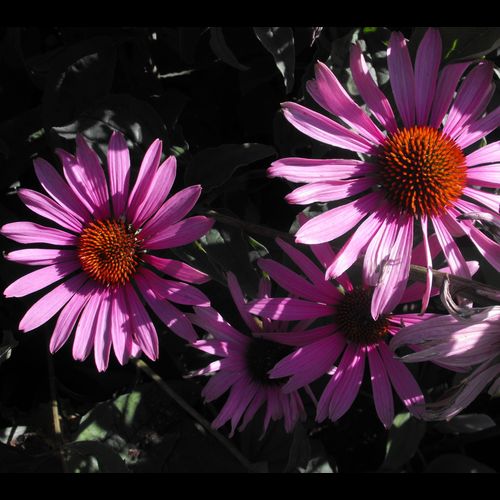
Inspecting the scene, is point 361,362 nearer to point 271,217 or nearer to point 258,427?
point 258,427

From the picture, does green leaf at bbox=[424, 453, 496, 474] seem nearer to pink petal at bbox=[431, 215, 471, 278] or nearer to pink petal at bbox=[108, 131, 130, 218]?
pink petal at bbox=[431, 215, 471, 278]

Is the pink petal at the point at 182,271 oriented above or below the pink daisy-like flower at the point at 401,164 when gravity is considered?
below

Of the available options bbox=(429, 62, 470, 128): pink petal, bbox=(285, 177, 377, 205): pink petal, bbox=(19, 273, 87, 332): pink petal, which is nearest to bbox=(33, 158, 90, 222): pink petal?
bbox=(19, 273, 87, 332): pink petal

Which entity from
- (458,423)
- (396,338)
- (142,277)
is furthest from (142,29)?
(458,423)

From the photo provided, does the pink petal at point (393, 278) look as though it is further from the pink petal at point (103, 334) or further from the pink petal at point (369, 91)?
the pink petal at point (103, 334)

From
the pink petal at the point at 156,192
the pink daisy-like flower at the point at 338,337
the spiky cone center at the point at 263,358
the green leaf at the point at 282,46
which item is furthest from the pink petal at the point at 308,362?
the green leaf at the point at 282,46
